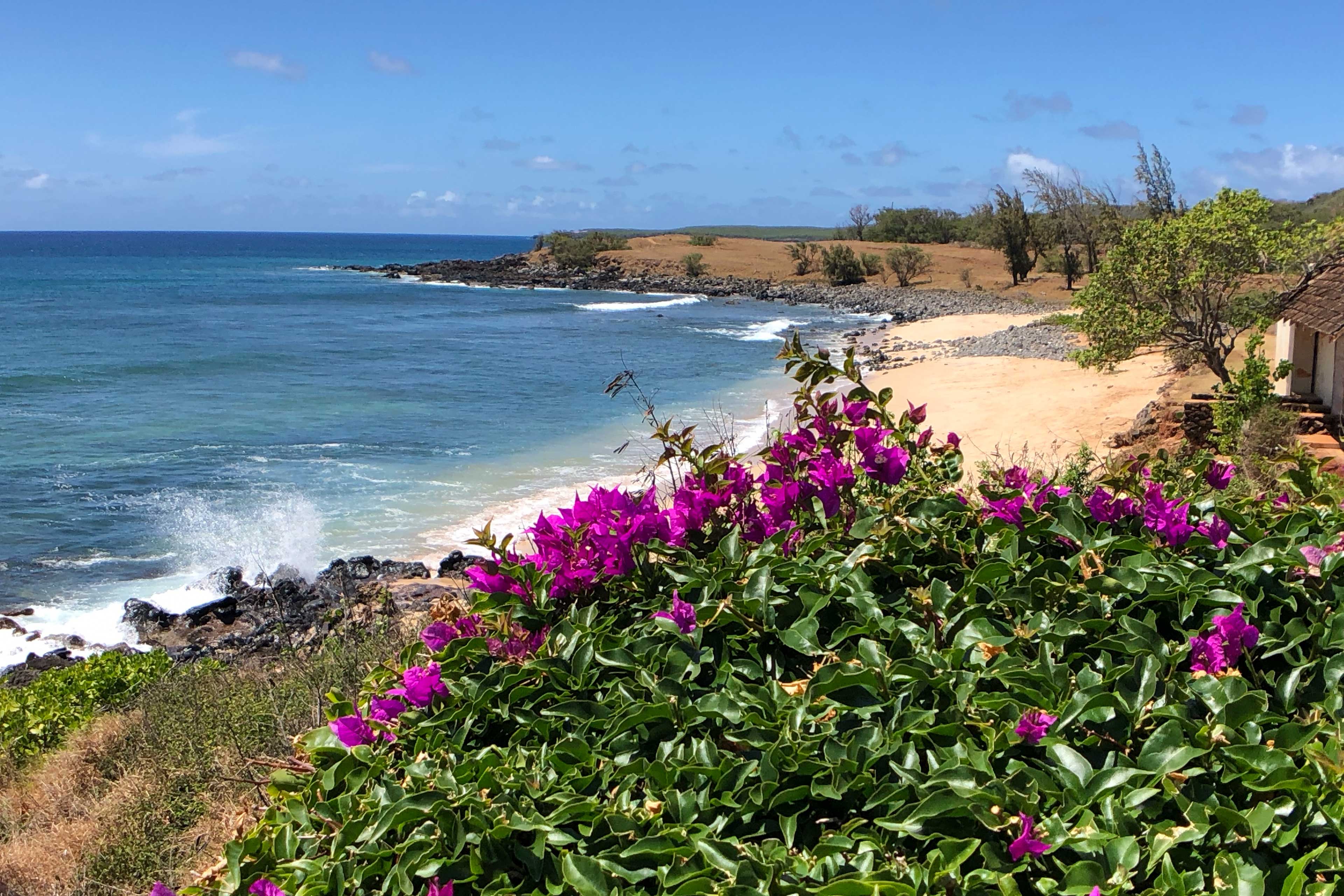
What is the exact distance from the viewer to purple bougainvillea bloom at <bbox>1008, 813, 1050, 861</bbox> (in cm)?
161

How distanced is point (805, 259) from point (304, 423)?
50.8 meters

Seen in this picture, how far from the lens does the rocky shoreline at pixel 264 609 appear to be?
9.84 metres

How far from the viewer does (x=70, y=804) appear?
212 inches

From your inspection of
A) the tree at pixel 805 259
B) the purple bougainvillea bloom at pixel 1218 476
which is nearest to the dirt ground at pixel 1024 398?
the purple bougainvillea bloom at pixel 1218 476

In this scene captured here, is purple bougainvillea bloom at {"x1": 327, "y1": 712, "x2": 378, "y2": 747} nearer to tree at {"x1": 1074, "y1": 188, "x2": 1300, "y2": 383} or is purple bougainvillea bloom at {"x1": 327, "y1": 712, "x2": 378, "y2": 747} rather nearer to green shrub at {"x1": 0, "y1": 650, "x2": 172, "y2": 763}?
green shrub at {"x1": 0, "y1": 650, "x2": 172, "y2": 763}

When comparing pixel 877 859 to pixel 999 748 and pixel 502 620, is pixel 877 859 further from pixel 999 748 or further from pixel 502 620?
pixel 502 620

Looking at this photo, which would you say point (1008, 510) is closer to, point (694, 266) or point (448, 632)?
point (448, 632)

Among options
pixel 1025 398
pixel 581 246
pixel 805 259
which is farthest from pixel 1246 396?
pixel 581 246

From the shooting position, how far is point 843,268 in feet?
209

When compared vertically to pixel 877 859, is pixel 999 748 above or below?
above

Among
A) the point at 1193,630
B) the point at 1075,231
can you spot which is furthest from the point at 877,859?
the point at 1075,231

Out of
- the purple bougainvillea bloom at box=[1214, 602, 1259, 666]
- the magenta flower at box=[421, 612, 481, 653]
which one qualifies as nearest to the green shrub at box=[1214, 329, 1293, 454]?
the purple bougainvillea bloom at box=[1214, 602, 1259, 666]

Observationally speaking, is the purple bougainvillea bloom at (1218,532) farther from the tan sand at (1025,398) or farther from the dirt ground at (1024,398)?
the tan sand at (1025,398)

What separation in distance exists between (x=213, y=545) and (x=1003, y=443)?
12.0m
